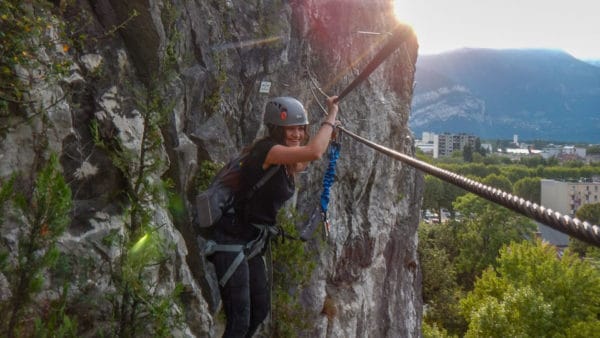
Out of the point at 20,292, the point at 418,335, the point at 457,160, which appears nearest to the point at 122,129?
the point at 20,292

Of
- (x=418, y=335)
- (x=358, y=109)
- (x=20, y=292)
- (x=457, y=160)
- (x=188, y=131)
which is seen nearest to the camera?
(x=20, y=292)

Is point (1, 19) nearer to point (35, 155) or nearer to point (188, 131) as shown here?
point (35, 155)

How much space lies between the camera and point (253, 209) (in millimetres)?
4539

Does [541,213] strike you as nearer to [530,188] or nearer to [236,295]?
[236,295]

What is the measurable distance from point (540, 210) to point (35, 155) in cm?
387

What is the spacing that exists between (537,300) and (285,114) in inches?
802

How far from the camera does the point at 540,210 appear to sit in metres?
1.80

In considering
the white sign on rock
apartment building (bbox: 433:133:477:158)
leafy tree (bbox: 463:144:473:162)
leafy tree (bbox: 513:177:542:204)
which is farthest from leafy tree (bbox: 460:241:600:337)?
apartment building (bbox: 433:133:477:158)

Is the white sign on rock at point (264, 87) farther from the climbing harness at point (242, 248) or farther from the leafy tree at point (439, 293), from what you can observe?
the leafy tree at point (439, 293)

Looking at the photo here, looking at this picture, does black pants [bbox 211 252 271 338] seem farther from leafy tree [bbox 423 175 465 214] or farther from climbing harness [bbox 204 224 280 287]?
leafy tree [bbox 423 175 465 214]

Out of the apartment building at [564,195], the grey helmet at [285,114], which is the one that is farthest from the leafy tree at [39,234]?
the apartment building at [564,195]

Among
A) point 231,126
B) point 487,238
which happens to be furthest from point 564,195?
point 231,126

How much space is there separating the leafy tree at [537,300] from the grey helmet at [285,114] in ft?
65.3

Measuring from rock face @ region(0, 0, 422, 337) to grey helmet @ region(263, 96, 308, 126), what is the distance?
1065mm
